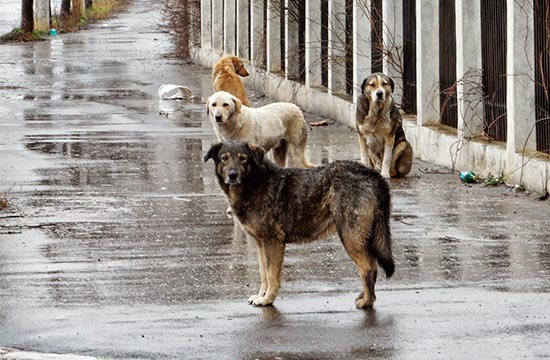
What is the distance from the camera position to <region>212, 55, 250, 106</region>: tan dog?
18516 millimetres

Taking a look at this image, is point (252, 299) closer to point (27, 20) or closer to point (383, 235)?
point (383, 235)

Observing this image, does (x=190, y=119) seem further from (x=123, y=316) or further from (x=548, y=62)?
(x=123, y=316)

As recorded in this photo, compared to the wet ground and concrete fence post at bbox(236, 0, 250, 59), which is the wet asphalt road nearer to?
concrete fence post at bbox(236, 0, 250, 59)

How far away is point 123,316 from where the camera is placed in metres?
9.27

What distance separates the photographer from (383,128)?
1636 cm

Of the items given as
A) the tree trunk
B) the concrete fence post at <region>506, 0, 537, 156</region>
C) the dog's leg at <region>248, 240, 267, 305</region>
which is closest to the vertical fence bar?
the concrete fence post at <region>506, 0, 537, 156</region>

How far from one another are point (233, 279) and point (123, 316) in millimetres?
1428

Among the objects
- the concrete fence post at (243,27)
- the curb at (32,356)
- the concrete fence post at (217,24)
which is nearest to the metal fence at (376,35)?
the concrete fence post at (243,27)

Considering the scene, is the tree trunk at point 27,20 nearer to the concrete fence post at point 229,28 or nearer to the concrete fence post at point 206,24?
the concrete fence post at point 206,24

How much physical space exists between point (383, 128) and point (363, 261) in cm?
711

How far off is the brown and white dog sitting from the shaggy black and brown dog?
6.54 m

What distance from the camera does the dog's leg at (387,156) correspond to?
637 inches

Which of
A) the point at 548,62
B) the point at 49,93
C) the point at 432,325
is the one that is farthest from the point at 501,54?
the point at 49,93

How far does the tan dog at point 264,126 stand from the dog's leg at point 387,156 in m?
1.10
